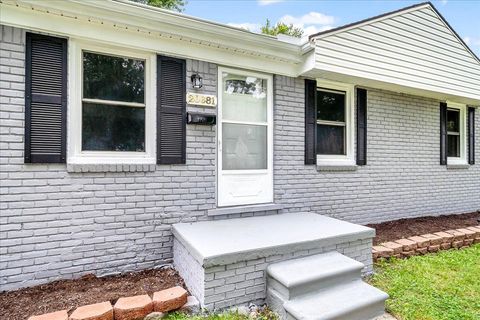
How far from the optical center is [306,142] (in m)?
4.55

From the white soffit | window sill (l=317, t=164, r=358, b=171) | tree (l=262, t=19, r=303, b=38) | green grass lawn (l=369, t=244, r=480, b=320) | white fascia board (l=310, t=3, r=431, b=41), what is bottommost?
green grass lawn (l=369, t=244, r=480, b=320)

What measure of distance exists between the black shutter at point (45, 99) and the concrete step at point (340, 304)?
9.02 feet

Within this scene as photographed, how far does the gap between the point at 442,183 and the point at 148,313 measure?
6.46 metres

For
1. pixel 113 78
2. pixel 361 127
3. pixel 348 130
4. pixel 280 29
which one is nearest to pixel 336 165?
pixel 348 130

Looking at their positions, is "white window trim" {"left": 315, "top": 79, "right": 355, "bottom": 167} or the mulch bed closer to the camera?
the mulch bed

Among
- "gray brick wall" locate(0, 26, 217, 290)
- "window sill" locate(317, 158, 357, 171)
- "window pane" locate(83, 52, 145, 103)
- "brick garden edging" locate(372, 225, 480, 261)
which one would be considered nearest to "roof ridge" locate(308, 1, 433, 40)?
Answer: "gray brick wall" locate(0, 26, 217, 290)

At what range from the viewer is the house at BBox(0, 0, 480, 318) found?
9.45ft

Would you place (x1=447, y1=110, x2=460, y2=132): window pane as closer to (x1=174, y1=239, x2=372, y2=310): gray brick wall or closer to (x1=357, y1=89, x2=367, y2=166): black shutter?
(x1=357, y1=89, x2=367, y2=166): black shutter

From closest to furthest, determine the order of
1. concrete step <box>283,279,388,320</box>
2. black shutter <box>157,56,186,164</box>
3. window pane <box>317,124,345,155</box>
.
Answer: concrete step <box>283,279,388,320</box> < black shutter <box>157,56,186,164</box> < window pane <box>317,124,345,155</box>

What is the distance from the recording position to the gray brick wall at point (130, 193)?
288 cm

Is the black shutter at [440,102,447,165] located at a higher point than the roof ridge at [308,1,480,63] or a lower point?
lower

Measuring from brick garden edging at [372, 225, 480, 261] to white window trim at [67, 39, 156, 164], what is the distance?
3246 millimetres

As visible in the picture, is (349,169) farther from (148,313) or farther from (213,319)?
(148,313)

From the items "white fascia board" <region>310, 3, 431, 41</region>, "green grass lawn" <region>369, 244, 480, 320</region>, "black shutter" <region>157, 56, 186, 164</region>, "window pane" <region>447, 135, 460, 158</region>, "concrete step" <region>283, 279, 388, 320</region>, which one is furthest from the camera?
"window pane" <region>447, 135, 460, 158</region>
